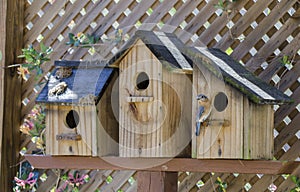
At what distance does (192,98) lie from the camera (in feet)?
7.42

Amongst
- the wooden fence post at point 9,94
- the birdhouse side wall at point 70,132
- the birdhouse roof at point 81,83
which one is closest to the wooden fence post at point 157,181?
the birdhouse side wall at point 70,132

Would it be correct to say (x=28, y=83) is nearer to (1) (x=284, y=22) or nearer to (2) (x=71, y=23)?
(2) (x=71, y=23)

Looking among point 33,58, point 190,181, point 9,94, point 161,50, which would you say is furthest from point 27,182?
point 161,50

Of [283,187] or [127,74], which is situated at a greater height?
[127,74]

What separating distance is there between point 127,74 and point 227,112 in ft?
1.06

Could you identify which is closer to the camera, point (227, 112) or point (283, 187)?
point (227, 112)

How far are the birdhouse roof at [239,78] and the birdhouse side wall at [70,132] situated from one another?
0.37 meters

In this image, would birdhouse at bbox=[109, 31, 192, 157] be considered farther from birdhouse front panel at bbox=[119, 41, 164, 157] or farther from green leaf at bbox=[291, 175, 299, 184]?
green leaf at bbox=[291, 175, 299, 184]

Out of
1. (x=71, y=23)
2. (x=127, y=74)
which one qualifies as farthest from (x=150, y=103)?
(x=71, y=23)

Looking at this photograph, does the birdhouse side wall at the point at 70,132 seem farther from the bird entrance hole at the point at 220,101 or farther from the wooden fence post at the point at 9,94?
the wooden fence post at the point at 9,94

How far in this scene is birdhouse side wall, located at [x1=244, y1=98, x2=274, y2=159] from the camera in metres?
2.17

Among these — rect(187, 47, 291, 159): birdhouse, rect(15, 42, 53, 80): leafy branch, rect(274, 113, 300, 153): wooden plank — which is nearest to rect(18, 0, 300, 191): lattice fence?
rect(274, 113, 300, 153): wooden plank

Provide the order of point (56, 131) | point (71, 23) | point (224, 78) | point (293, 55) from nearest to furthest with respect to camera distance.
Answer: point (224, 78) → point (56, 131) → point (293, 55) → point (71, 23)

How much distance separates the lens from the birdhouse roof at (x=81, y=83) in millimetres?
2364
